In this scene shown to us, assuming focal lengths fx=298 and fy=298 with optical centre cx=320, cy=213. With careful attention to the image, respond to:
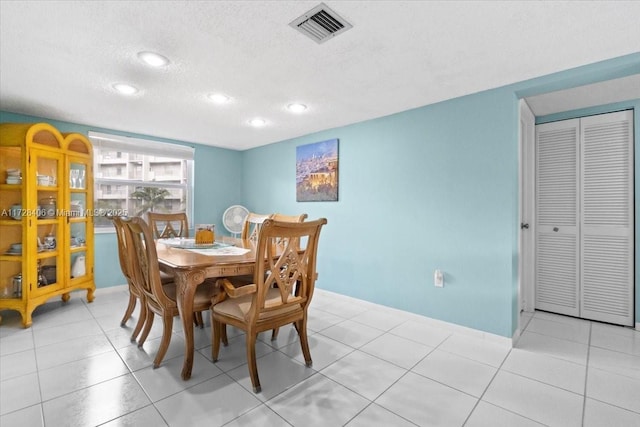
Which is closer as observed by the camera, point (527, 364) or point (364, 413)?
point (364, 413)

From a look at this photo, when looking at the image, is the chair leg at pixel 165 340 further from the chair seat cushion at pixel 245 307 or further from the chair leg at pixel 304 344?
the chair leg at pixel 304 344

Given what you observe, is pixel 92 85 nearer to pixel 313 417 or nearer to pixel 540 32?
pixel 313 417

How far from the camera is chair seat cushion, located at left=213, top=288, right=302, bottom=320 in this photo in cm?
186

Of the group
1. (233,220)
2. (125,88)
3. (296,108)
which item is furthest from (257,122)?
(233,220)

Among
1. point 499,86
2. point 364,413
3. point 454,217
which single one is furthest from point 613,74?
point 364,413

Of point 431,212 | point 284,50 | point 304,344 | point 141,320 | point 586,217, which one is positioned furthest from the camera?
point 586,217

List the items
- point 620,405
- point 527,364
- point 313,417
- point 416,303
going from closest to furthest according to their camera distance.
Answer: point 313,417
point 620,405
point 527,364
point 416,303

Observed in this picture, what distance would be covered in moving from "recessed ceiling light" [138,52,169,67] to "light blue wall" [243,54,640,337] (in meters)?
2.08

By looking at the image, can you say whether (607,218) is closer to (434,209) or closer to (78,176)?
(434,209)

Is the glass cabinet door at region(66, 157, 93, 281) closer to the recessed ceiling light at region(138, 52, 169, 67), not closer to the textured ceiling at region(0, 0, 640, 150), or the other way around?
the textured ceiling at region(0, 0, 640, 150)

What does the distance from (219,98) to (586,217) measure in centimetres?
376

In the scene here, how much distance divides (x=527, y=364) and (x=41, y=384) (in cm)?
315

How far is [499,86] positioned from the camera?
242 cm

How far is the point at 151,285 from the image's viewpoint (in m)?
1.95
